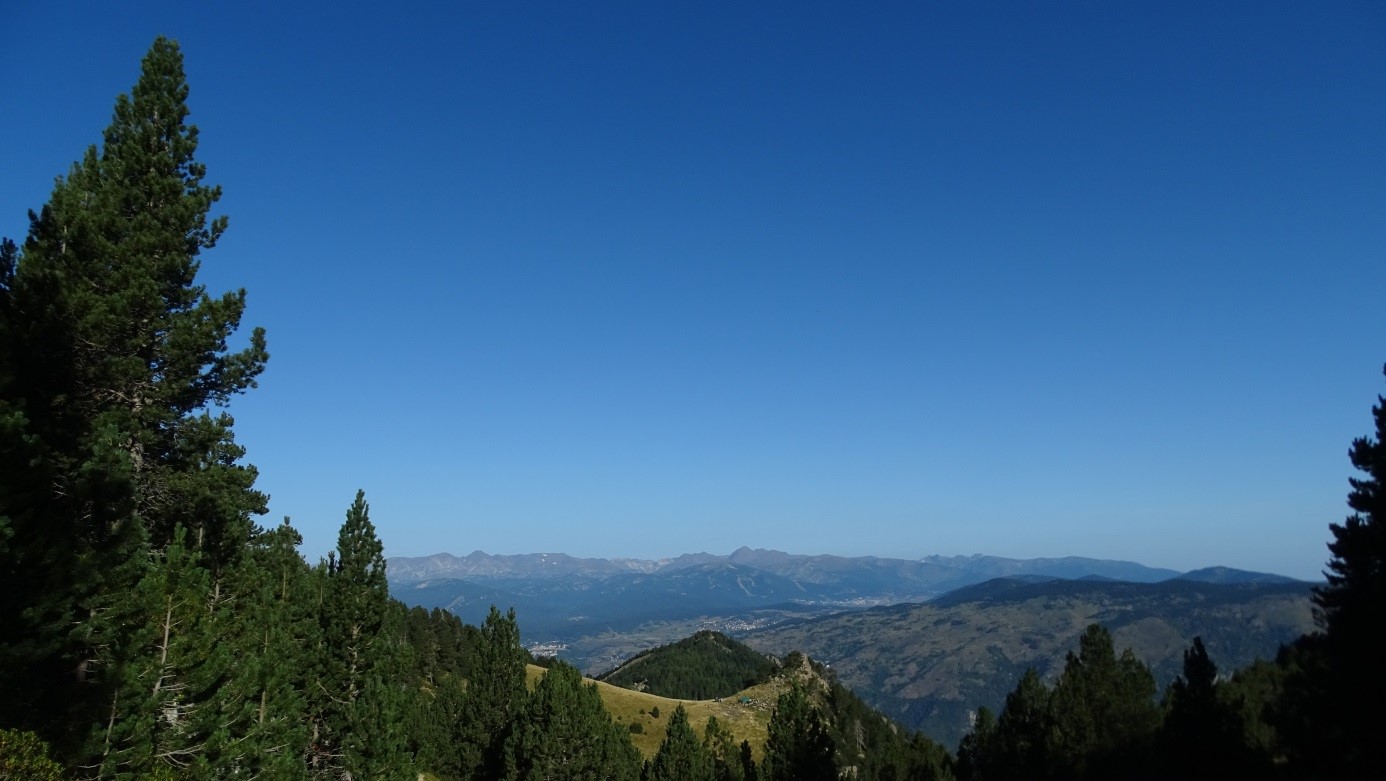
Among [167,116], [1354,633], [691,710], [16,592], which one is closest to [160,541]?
[16,592]

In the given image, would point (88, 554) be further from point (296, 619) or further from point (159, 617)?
point (296, 619)

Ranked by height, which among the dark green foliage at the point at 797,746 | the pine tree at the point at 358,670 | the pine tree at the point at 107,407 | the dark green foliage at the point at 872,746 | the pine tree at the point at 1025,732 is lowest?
the dark green foliage at the point at 872,746

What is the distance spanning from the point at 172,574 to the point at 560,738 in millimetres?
30670

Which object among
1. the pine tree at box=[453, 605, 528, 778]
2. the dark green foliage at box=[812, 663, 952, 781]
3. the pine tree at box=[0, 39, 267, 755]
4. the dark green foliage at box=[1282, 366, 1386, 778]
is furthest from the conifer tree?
the dark green foliage at box=[812, 663, 952, 781]

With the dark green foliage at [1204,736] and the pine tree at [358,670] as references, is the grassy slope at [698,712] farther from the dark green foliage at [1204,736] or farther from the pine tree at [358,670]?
the pine tree at [358,670]

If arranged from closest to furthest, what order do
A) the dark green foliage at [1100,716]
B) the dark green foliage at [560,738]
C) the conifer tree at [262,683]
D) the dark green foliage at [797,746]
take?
the conifer tree at [262,683]
the dark green foliage at [797,746]
the dark green foliage at [560,738]
the dark green foliage at [1100,716]

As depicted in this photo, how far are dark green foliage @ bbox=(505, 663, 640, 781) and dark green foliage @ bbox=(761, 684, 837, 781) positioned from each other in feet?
36.2

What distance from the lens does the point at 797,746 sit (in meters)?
40.9

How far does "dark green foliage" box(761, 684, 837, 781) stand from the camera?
4000 cm

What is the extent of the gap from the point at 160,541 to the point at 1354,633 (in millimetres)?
39696

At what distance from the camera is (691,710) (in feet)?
379

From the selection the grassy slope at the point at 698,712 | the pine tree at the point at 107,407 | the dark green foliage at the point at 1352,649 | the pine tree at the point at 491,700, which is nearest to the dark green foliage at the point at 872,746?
the grassy slope at the point at 698,712

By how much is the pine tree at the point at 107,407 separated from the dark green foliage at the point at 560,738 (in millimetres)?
21711

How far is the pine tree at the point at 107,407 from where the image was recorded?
15.1m
